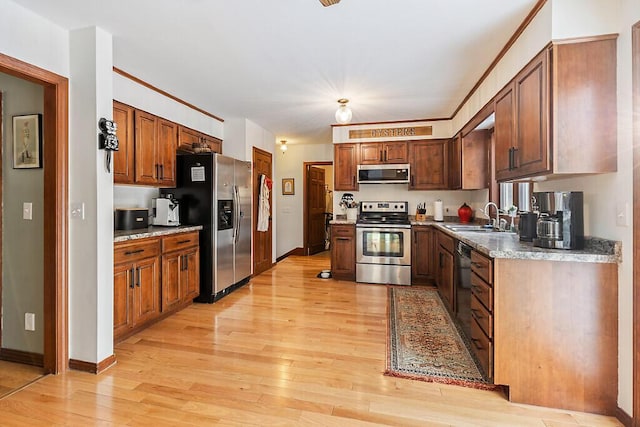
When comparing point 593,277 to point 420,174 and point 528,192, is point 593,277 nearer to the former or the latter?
point 528,192

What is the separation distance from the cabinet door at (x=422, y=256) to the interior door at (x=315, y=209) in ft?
9.66

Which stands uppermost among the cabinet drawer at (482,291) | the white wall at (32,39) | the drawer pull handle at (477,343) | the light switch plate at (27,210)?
the white wall at (32,39)

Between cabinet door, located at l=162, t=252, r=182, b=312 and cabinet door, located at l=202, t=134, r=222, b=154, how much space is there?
1877 mm

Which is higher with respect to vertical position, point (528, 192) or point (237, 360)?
point (528, 192)

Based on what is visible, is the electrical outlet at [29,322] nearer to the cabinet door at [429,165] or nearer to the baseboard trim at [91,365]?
the baseboard trim at [91,365]

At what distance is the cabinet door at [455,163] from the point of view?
438 centimetres

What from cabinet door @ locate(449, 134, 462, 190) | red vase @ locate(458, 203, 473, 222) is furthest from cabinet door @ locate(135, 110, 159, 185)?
red vase @ locate(458, 203, 473, 222)

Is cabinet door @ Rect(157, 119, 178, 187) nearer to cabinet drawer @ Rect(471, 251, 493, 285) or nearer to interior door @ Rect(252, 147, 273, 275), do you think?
interior door @ Rect(252, 147, 273, 275)

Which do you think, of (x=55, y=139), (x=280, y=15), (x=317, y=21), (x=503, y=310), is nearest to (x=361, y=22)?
(x=317, y=21)

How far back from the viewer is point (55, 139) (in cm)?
227

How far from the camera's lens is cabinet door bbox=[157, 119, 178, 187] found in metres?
3.71

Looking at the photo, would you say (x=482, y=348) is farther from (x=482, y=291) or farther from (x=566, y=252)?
(x=566, y=252)

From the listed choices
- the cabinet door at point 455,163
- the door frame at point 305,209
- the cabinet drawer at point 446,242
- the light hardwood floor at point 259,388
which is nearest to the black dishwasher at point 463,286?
the cabinet drawer at point 446,242

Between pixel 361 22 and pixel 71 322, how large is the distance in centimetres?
299
